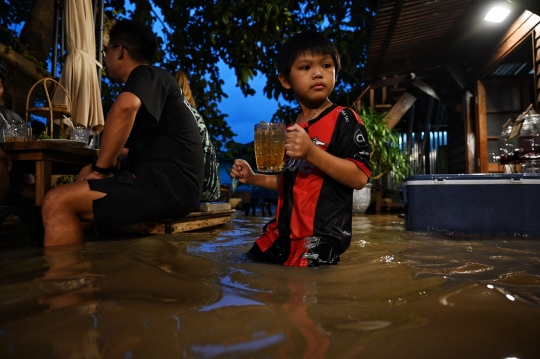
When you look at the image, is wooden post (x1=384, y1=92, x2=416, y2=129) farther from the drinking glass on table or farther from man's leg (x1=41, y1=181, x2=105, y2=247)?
man's leg (x1=41, y1=181, x2=105, y2=247)

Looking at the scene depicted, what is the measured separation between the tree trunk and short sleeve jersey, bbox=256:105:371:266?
269 inches

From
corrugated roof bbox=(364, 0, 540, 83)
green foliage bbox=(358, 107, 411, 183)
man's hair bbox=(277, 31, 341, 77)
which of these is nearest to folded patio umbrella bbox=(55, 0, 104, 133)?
man's hair bbox=(277, 31, 341, 77)

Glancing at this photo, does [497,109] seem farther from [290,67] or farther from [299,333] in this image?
[299,333]

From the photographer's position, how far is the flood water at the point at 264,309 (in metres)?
0.97

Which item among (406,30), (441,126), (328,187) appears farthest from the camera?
(441,126)

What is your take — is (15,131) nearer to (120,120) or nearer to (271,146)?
(120,120)

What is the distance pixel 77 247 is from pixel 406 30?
6788mm

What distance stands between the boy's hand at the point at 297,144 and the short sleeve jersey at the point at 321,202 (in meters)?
0.28

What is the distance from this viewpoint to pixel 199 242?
10.3ft

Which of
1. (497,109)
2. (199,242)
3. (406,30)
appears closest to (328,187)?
(199,242)

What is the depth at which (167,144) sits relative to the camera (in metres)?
2.62

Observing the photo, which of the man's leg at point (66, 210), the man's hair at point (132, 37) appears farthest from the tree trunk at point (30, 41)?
the man's leg at point (66, 210)

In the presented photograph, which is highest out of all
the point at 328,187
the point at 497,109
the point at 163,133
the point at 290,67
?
the point at 497,109

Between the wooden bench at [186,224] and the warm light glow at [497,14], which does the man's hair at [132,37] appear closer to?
the wooden bench at [186,224]
